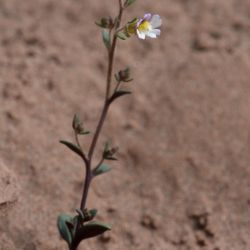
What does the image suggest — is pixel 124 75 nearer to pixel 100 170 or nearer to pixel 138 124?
pixel 100 170

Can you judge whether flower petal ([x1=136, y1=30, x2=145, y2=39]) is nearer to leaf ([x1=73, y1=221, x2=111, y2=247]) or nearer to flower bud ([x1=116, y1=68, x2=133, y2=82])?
flower bud ([x1=116, y1=68, x2=133, y2=82])

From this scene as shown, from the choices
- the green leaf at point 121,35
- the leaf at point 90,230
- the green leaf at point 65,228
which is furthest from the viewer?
the green leaf at point 65,228

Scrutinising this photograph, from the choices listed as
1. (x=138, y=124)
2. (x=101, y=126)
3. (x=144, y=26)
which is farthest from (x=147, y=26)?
(x=138, y=124)

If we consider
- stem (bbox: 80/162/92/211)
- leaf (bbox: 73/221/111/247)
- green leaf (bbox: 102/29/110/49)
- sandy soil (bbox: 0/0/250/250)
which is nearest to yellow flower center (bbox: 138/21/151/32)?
green leaf (bbox: 102/29/110/49)

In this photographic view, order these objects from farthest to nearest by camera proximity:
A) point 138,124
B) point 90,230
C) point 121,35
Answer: point 138,124 < point 90,230 < point 121,35

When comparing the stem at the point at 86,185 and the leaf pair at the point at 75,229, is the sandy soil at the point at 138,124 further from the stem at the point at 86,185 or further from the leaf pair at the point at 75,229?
the stem at the point at 86,185

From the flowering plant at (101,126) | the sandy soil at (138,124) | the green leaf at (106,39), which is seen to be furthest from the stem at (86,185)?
the green leaf at (106,39)
